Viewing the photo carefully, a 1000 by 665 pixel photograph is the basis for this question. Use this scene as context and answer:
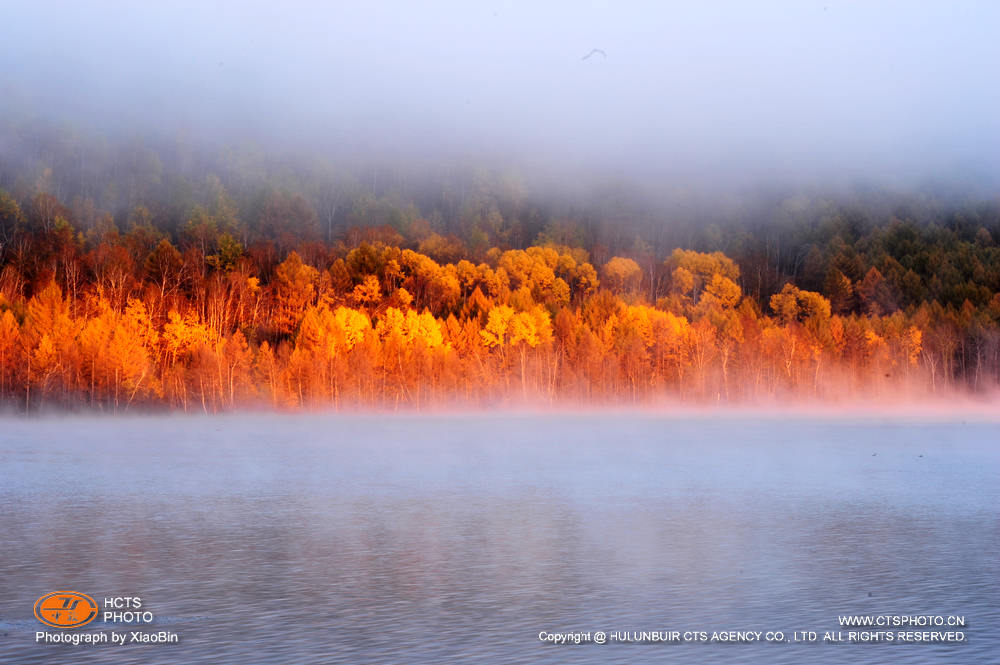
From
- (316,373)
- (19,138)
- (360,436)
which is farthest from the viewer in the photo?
(19,138)

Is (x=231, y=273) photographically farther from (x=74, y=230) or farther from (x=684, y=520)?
(x=684, y=520)

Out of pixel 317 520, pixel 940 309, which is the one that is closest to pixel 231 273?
pixel 940 309

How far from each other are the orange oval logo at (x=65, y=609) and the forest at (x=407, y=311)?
8698 cm

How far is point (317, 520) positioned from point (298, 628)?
1137 cm

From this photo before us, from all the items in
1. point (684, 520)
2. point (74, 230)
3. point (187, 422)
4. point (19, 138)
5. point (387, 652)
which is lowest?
point (187, 422)

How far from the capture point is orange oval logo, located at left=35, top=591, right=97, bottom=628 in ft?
50.0

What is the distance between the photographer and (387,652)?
1383 centimetres

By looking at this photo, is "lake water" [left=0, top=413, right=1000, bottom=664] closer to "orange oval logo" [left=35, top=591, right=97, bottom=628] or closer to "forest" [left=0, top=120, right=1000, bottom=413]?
"orange oval logo" [left=35, top=591, right=97, bottom=628]

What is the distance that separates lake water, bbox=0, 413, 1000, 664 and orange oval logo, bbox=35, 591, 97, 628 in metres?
0.22
